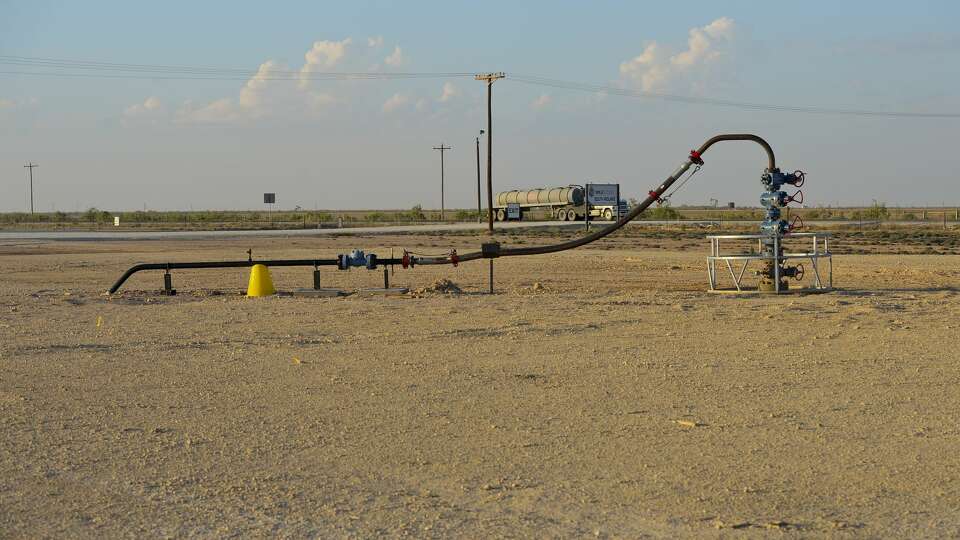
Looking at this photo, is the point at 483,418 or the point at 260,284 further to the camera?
the point at 260,284

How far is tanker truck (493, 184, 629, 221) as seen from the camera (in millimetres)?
74500

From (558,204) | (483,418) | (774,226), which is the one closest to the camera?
(483,418)

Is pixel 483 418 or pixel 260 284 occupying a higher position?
pixel 260 284

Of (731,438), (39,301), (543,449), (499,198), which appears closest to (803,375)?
(731,438)

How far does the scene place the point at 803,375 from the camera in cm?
977

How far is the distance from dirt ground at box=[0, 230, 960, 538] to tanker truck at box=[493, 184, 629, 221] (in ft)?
192

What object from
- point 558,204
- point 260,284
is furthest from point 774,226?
point 558,204

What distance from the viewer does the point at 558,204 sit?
79250 mm

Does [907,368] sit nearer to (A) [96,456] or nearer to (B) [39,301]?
(A) [96,456]

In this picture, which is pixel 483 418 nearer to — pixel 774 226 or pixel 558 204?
pixel 774 226

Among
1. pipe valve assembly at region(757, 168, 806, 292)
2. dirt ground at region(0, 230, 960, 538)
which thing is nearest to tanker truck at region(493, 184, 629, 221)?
pipe valve assembly at region(757, 168, 806, 292)

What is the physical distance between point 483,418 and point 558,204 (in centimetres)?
7157

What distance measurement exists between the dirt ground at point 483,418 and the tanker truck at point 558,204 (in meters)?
58.5

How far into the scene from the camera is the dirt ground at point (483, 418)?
5.78 metres
